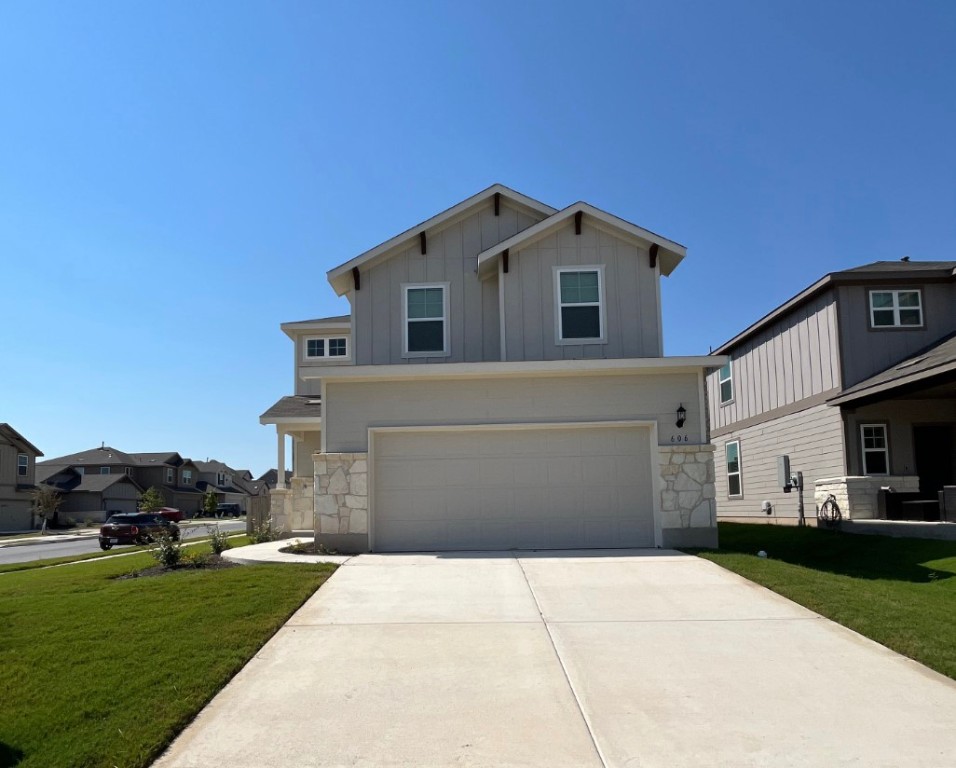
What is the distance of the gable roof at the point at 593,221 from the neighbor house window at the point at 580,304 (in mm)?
878

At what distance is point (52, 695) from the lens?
6004 millimetres

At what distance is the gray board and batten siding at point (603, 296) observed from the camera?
1549cm

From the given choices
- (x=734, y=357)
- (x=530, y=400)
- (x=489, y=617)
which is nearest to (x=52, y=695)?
(x=489, y=617)

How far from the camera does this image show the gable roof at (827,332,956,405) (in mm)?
13875

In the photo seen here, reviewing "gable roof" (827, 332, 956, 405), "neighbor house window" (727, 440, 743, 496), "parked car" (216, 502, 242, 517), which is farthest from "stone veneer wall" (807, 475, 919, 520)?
"parked car" (216, 502, 242, 517)

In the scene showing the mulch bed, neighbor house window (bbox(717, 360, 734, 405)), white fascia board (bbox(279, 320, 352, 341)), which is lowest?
the mulch bed

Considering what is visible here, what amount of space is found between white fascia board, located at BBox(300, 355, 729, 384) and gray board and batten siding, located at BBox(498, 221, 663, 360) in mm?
1287

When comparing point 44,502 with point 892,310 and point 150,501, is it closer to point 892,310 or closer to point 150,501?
point 150,501

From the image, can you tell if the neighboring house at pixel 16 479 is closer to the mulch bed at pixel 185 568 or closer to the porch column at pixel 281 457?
the porch column at pixel 281 457

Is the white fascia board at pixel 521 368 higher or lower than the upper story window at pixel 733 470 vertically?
higher

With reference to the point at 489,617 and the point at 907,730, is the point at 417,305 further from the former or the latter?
the point at 907,730

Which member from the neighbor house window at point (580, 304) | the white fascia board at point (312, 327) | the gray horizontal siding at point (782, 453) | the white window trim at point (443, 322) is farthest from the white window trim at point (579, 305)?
the white fascia board at point (312, 327)

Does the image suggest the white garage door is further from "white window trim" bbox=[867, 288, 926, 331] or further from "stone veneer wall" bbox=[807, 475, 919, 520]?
"white window trim" bbox=[867, 288, 926, 331]

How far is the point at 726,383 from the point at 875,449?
8.16 meters
